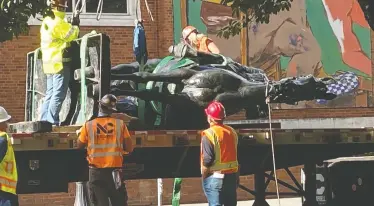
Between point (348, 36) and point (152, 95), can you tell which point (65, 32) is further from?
point (348, 36)

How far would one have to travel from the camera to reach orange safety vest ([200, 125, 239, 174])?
8.62 m

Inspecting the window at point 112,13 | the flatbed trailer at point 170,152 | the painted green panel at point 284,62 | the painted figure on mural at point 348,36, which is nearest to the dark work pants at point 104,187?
the flatbed trailer at point 170,152

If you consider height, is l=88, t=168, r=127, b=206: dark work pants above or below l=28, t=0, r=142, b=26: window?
below

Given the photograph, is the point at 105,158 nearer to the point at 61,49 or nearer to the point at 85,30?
the point at 61,49

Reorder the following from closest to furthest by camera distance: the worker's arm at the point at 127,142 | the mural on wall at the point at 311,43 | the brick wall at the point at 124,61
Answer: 1. the worker's arm at the point at 127,142
2. the brick wall at the point at 124,61
3. the mural on wall at the point at 311,43

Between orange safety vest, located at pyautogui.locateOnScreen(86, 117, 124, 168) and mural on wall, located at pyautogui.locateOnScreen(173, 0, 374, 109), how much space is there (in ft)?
33.4

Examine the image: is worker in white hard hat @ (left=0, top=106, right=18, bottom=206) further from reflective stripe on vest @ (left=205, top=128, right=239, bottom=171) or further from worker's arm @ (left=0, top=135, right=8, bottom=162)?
reflective stripe on vest @ (left=205, top=128, right=239, bottom=171)

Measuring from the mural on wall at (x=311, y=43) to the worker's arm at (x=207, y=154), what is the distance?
10.3m

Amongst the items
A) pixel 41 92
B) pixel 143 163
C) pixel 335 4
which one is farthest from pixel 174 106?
pixel 335 4

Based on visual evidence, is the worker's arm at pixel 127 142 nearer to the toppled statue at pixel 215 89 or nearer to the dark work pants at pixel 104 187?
the dark work pants at pixel 104 187

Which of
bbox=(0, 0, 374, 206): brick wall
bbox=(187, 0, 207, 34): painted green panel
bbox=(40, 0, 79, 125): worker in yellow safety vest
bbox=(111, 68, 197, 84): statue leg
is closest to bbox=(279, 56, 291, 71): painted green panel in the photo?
bbox=(0, 0, 374, 206): brick wall

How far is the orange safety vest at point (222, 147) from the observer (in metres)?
8.62

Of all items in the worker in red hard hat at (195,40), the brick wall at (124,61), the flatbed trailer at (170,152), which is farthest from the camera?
the brick wall at (124,61)

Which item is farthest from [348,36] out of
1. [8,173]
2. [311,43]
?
[8,173]
